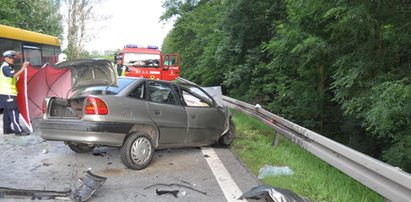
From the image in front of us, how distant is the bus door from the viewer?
76.5 feet

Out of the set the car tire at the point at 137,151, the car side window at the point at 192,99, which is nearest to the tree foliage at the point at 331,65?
the car side window at the point at 192,99

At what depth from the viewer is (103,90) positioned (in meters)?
6.25

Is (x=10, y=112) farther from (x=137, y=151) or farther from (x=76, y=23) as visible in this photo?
(x=76, y=23)

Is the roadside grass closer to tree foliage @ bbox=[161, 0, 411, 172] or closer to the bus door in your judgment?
tree foliage @ bbox=[161, 0, 411, 172]

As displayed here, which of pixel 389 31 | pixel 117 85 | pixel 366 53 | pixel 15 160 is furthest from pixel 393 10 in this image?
pixel 15 160

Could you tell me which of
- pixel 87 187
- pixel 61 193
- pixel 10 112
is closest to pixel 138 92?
pixel 87 187

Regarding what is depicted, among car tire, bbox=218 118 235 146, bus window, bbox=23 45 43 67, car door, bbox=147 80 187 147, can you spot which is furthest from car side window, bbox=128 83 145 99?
bus window, bbox=23 45 43 67

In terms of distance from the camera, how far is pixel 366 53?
6930mm

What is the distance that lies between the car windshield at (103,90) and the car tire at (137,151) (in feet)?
2.45

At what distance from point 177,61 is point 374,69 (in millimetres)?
18041

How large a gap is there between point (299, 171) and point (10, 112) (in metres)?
6.22

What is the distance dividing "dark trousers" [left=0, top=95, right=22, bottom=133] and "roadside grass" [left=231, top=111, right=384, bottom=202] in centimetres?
462

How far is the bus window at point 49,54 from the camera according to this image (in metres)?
16.7

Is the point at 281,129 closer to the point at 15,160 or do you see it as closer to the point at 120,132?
the point at 120,132
